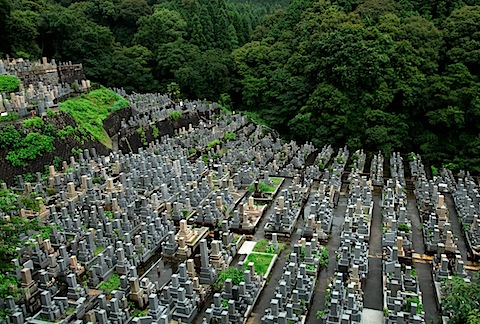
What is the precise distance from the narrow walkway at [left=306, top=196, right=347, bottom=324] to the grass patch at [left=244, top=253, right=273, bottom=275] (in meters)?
1.91

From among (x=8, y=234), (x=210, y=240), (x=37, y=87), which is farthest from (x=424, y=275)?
(x=37, y=87)

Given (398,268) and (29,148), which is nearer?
(398,268)

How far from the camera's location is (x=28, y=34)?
3688 cm

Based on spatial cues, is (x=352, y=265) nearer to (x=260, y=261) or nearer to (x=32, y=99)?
(x=260, y=261)

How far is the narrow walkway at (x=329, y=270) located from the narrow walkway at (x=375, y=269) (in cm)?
127

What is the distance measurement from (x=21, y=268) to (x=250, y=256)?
7.73 m

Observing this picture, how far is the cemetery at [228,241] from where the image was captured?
40.5 feet

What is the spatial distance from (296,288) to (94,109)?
21287 millimetres

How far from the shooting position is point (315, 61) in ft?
115

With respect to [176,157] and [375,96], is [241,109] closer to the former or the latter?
[375,96]

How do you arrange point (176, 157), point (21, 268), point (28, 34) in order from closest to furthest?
point (21, 268) < point (176, 157) < point (28, 34)

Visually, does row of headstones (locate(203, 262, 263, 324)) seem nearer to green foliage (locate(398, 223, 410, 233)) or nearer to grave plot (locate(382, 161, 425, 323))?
grave plot (locate(382, 161, 425, 323))

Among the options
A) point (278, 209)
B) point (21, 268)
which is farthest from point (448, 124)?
point (21, 268)

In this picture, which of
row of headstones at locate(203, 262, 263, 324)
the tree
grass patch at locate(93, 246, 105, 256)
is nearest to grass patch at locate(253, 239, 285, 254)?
row of headstones at locate(203, 262, 263, 324)
